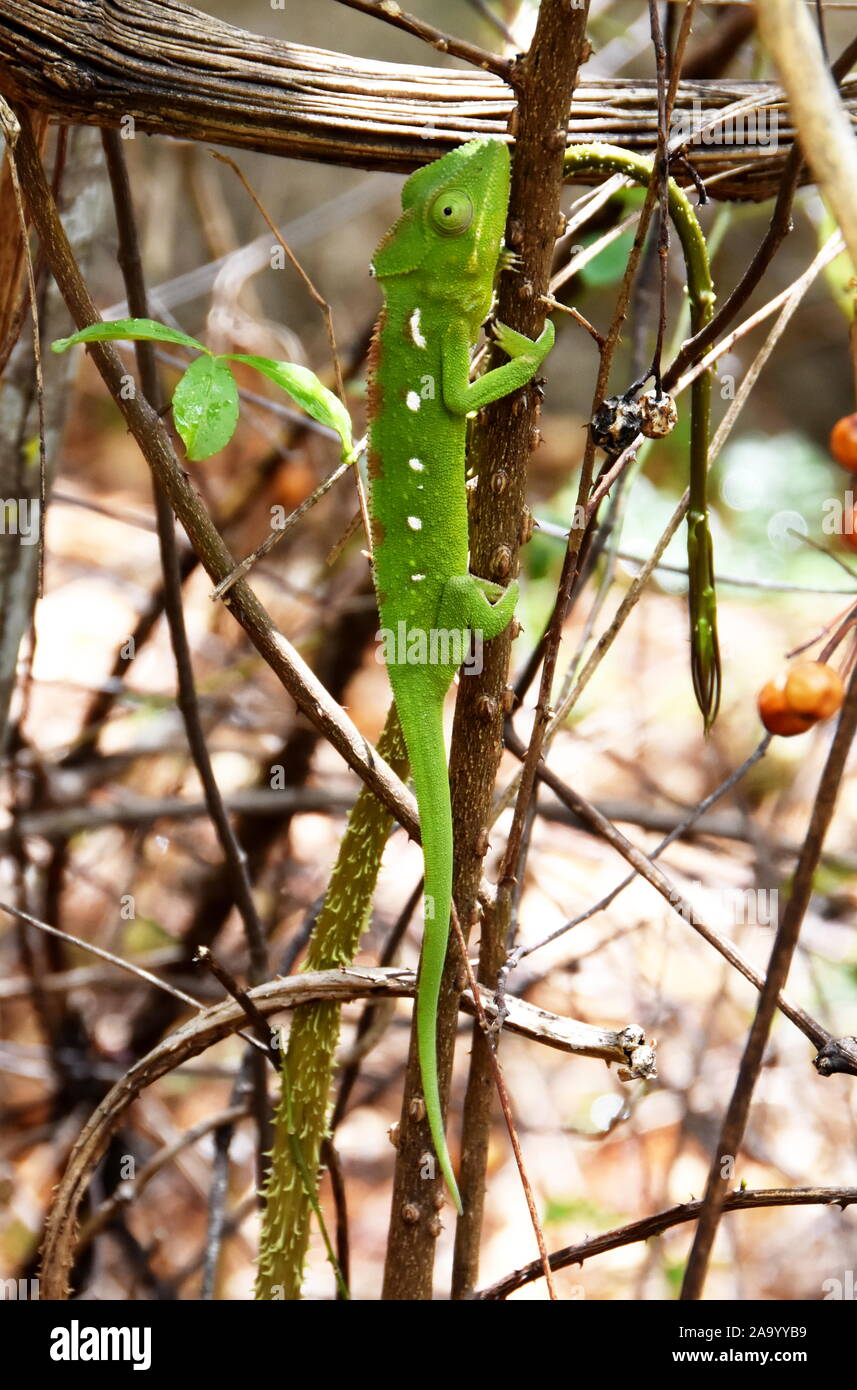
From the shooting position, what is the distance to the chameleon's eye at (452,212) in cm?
188

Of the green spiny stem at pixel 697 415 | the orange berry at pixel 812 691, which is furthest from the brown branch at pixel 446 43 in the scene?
the orange berry at pixel 812 691

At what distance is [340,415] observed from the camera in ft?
5.37

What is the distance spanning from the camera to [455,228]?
1.99m

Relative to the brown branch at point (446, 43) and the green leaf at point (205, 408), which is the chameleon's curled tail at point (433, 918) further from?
the brown branch at point (446, 43)

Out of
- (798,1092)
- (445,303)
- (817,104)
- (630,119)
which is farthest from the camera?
(798,1092)

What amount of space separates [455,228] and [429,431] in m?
0.35

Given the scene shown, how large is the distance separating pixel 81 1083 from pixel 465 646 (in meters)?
2.72

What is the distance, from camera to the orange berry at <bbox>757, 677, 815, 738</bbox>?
173 centimetres

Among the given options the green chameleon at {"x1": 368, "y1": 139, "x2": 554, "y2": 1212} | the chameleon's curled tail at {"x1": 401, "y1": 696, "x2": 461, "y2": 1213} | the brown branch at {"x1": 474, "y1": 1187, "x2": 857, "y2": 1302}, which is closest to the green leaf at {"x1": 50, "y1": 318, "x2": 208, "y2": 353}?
the green chameleon at {"x1": 368, "y1": 139, "x2": 554, "y2": 1212}

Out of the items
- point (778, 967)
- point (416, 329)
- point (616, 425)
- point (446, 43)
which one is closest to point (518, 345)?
point (616, 425)

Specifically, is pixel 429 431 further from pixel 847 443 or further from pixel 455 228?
pixel 847 443

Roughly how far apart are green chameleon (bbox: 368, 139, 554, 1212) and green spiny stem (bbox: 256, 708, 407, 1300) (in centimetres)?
16

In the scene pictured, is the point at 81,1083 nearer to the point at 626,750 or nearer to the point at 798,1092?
the point at 798,1092
